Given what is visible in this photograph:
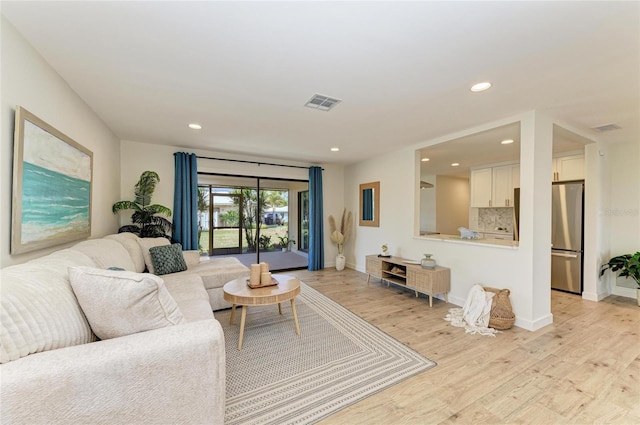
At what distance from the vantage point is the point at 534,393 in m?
1.82

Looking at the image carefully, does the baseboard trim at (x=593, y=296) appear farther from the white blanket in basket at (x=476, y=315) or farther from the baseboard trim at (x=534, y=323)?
the white blanket in basket at (x=476, y=315)

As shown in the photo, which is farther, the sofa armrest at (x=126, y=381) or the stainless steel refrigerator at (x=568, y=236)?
the stainless steel refrigerator at (x=568, y=236)

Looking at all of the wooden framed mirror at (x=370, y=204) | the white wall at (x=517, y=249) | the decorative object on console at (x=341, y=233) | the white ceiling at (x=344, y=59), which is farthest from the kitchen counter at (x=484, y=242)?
the decorative object on console at (x=341, y=233)

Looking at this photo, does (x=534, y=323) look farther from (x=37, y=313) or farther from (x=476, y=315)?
(x=37, y=313)

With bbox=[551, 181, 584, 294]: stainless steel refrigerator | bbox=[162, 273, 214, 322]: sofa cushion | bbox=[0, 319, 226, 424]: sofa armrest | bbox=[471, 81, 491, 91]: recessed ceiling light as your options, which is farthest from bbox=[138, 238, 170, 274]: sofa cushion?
bbox=[551, 181, 584, 294]: stainless steel refrigerator

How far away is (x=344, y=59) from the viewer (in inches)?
72.9

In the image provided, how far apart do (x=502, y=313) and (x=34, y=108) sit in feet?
14.8

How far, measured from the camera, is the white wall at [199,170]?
4.11m

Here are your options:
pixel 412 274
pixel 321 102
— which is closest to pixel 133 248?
pixel 321 102

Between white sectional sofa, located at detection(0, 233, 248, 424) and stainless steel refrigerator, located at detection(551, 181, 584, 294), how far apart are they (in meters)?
5.20

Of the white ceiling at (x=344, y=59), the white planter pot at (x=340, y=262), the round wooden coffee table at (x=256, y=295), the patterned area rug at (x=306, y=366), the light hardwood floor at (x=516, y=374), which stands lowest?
the patterned area rug at (x=306, y=366)

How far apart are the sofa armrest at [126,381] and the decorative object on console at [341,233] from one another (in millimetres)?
4488

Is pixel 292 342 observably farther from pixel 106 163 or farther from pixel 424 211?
pixel 424 211

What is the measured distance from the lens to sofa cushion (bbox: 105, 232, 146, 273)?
115 inches
